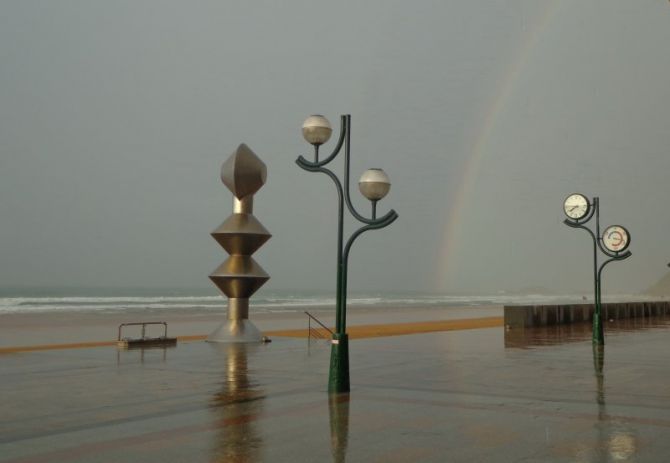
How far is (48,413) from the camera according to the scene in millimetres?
9680

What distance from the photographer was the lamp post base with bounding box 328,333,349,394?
463 inches

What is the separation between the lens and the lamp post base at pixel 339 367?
38.6ft

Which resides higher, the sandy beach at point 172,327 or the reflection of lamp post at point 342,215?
the reflection of lamp post at point 342,215

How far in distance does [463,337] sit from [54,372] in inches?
644

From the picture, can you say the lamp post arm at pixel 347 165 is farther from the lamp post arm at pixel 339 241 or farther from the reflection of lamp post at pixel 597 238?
the reflection of lamp post at pixel 597 238

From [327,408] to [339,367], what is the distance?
1.79m

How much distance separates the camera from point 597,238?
22.4m

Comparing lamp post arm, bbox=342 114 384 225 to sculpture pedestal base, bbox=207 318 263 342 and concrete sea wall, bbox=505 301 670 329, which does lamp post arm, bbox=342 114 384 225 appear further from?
concrete sea wall, bbox=505 301 670 329

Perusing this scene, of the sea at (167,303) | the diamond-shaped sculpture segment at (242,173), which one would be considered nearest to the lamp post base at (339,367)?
the diamond-shaped sculpture segment at (242,173)

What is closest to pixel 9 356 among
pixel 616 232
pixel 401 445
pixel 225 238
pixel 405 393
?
pixel 225 238

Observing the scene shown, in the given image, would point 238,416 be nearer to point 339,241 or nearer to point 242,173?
point 339,241

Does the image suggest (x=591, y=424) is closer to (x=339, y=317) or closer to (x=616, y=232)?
(x=339, y=317)

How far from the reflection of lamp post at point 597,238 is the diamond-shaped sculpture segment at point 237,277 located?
1014cm

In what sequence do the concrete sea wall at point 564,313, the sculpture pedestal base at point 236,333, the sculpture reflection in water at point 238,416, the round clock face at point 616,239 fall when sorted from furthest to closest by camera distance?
the concrete sea wall at point 564,313 < the round clock face at point 616,239 < the sculpture pedestal base at point 236,333 < the sculpture reflection in water at point 238,416
